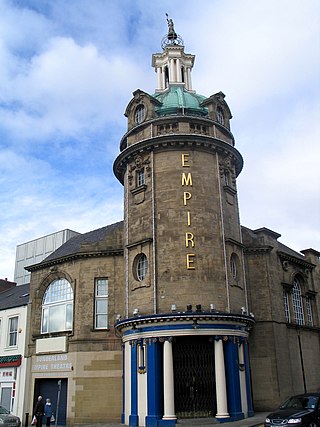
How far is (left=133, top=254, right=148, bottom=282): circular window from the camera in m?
26.0

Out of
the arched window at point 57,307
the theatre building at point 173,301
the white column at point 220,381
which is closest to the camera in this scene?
the white column at point 220,381

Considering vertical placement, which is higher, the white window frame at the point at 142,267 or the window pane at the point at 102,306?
the white window frame at the point at 142,267

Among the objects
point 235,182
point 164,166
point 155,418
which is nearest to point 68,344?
point 155,418

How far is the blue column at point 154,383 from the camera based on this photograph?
72.3 ft

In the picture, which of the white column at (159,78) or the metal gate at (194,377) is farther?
the white column at (159,78)

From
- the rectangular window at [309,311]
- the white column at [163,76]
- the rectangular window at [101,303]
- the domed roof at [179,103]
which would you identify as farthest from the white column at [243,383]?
the white column at [163,76]

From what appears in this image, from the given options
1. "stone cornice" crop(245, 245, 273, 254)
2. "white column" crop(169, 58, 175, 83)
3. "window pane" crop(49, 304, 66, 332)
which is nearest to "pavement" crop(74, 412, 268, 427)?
"stone cornice" crop(245, 245, 273, 254)

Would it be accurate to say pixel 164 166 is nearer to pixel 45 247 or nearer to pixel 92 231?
pixel 92 231

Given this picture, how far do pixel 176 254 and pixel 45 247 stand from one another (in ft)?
87.1

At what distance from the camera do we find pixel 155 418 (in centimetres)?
2188

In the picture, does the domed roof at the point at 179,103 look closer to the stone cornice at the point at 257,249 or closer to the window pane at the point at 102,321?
the stone cornice at the point at 257,249

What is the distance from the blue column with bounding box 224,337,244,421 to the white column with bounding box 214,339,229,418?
0.43 metres

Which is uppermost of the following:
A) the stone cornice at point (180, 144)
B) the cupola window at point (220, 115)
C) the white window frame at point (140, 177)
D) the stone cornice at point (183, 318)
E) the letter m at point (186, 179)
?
the cupola window at point (220, 115)

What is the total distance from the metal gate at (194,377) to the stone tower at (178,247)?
0.32 feet
